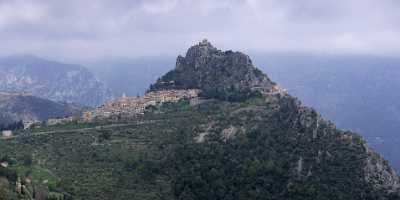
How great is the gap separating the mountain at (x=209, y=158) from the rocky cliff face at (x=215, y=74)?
13620 millimetres

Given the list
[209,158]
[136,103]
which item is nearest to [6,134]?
[136,103]

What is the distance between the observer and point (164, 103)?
400 ft

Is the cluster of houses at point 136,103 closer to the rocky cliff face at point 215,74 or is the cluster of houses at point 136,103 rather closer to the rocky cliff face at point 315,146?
the rocky cliff face at point 215,74

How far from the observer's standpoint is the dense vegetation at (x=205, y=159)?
78.4 m

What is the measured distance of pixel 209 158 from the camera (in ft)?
285

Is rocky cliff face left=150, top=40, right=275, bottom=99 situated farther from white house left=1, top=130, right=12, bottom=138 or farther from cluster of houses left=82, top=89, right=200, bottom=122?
white house left=1, top=130, right=12, bottom=138

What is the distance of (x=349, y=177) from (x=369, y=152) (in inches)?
244

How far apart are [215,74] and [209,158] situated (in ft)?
148

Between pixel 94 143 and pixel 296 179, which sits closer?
pixel 296 179

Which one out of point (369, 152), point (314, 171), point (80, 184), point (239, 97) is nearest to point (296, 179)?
point (314, 171)

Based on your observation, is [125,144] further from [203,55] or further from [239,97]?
[203,55]

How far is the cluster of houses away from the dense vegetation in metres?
13.0

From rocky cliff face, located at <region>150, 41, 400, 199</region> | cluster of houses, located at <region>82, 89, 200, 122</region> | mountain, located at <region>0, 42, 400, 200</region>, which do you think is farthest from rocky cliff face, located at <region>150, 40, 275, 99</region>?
mountain, located at <region>0, 42, 400, 200</region>

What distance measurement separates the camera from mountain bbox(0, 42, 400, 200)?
7831 centimetres
